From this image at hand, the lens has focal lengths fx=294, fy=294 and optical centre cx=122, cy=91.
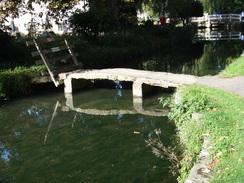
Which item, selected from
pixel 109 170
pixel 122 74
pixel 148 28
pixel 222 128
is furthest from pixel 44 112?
pixel 148 28

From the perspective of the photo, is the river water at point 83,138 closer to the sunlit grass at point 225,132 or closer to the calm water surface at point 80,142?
the calm water surface at point 80,142

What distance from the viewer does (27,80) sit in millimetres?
12523

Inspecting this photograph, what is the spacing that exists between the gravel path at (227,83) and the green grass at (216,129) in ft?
1.64

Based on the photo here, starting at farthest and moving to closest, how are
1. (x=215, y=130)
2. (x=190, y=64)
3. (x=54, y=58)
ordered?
1. (x=190, y=64)
2. (x=54, y=58)
3. (x=215, y=130)

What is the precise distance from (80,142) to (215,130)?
350cm

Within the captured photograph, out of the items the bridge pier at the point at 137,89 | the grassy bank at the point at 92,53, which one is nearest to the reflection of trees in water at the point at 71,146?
the bridge pier at the point at 137,89

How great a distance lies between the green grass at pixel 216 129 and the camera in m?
4.29

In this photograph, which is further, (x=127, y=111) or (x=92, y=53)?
(x=92, y=53)

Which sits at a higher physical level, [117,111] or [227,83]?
[227,83]

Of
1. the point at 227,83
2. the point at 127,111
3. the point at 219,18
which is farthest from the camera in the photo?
the point at 219,18

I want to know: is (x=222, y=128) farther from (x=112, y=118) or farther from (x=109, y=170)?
(x=112, y=118)

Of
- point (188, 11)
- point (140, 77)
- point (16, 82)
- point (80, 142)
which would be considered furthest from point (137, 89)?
point (188, 11)

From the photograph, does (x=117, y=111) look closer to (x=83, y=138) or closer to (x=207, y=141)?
(x=83, y=138)

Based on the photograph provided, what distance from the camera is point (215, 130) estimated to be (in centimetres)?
545
